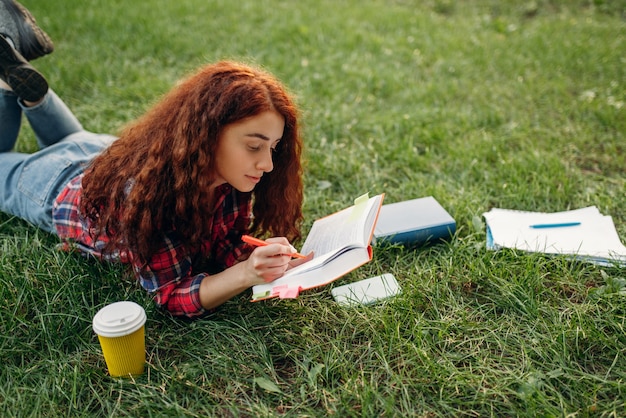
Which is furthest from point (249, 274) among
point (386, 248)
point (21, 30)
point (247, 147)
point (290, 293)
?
point (21, 30)

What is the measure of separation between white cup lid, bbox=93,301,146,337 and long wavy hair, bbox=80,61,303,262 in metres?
0.27

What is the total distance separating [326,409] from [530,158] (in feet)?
7.01

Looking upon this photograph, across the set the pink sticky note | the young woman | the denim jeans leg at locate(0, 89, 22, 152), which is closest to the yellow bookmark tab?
the young woman

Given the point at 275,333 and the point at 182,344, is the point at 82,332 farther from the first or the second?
the point at 275,333

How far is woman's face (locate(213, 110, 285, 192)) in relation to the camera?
6.18 feet

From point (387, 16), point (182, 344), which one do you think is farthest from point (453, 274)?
point (387, 16)

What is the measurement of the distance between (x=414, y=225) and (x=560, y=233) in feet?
2.19

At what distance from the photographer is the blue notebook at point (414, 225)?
2488mm

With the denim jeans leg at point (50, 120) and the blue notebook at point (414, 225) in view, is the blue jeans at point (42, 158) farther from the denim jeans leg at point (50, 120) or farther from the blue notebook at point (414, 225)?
the blue notebook at point (414, 225)

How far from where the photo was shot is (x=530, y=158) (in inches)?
127

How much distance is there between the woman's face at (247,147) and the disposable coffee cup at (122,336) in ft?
1.84

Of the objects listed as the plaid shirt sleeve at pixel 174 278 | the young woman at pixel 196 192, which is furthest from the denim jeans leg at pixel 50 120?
the plaid shirt sleeve at pixel 174 278

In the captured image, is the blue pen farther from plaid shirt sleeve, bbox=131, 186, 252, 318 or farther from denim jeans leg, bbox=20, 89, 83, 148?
denim jeans leg, bbox=20, 89, 83, 148

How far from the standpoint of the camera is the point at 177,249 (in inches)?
79.2
